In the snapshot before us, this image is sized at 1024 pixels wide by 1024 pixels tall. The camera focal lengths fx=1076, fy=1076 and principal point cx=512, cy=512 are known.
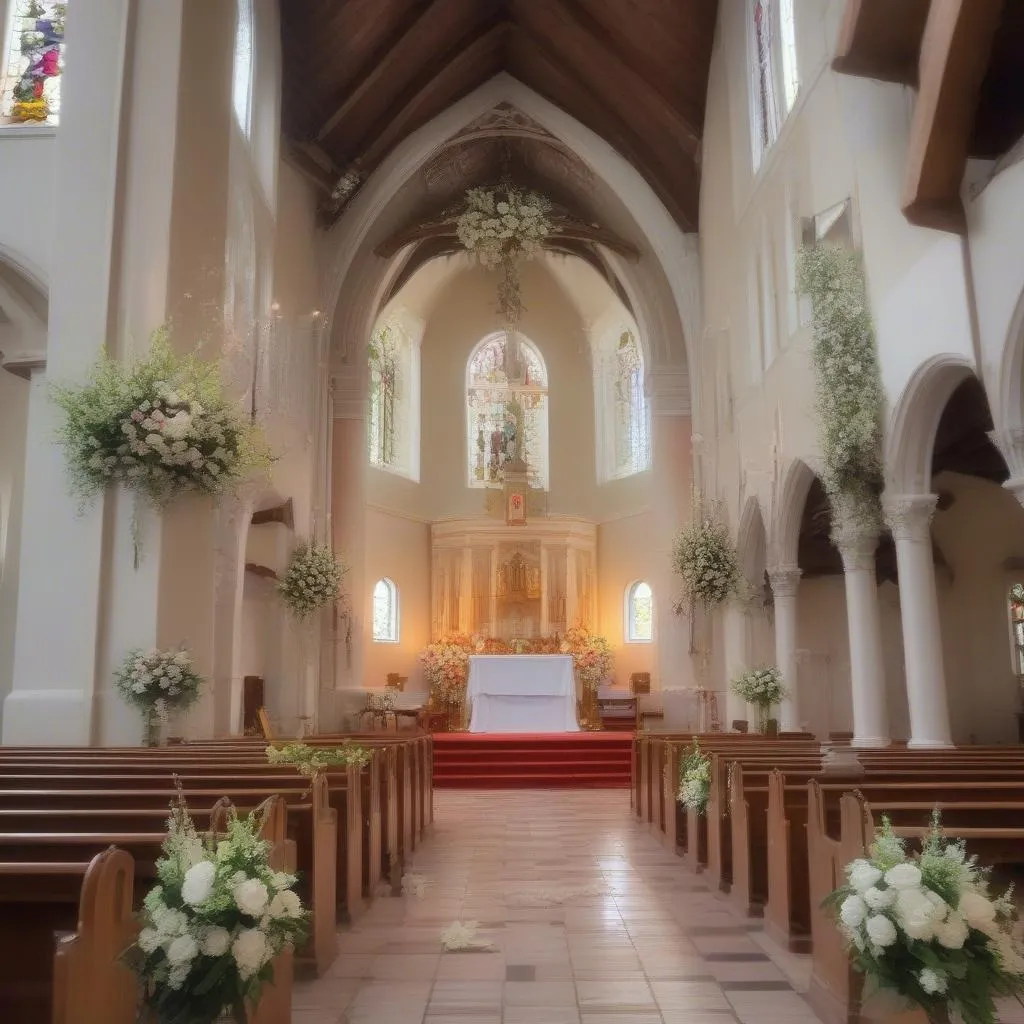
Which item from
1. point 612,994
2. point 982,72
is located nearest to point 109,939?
point 612,994

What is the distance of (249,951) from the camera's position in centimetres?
280

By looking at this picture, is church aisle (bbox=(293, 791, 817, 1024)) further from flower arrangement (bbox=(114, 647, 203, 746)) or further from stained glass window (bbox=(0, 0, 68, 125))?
stained glass window (bbox=(0, 0, 68, 125))

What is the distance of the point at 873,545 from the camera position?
34.8 ft

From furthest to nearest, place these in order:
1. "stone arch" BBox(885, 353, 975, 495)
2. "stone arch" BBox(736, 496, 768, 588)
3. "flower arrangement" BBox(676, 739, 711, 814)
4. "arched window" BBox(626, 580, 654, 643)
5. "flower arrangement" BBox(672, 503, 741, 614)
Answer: "arched window" BBox(626, 580, 654, 643) < "flower arrangement" BBox(672, 503, 741, 614) < "stone arch" BBox(736, 496, 768, 588) < "stone arch" BBox(885, 353, 975, 495) < "flower arrangement" BBox(676, 739, 711, 814)

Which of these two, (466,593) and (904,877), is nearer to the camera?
(904,877)

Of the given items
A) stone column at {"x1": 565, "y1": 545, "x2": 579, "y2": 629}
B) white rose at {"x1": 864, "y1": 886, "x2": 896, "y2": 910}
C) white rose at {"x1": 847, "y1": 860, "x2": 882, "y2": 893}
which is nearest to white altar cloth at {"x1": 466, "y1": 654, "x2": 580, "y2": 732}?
stone column at {"x1": 565, "y1": 545, "x2": 579, "y2": 629}

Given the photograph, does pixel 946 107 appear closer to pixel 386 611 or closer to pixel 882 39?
pixel 882 39

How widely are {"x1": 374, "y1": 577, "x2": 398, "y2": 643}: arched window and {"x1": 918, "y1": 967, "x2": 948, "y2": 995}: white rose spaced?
63.3 feet

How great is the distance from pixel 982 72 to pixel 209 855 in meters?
7.20

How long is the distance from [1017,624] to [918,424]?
6.09 m

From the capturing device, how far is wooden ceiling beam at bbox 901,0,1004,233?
7.15 m

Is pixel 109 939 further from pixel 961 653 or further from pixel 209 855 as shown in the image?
pixel 961 653

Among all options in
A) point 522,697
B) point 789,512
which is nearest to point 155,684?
point 789,512

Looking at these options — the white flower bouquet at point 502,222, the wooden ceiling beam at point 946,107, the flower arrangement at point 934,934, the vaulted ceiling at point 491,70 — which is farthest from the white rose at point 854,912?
the white flower bouquet at point 502,222
